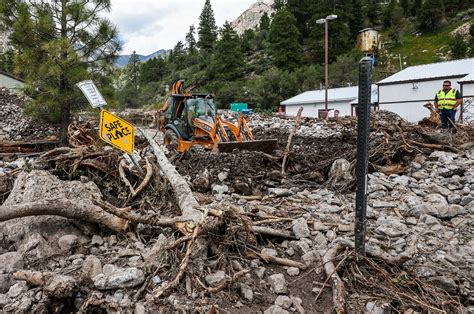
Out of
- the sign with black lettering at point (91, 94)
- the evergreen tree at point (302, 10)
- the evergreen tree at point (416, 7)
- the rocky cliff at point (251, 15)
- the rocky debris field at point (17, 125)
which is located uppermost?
the rocky cliff at point (251, 15)

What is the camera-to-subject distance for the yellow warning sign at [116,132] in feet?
15.3

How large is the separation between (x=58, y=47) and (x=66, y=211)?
24.9 ft

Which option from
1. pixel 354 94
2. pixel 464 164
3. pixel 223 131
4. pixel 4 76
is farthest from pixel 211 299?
pixel 354 94

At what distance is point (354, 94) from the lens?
3112cm

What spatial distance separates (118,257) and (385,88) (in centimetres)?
2526

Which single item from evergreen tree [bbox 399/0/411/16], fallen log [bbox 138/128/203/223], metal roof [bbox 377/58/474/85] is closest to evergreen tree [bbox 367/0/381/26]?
evergreen tree [bbox 399/0/411/16]

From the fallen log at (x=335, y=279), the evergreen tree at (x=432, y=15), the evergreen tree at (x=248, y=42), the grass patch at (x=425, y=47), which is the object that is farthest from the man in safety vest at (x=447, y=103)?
the evergreen tree at (x=248, y=42)

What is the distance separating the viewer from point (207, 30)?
71.9 meters

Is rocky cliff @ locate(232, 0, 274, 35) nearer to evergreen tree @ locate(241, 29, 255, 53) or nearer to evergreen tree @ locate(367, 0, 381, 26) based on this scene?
evergreen tree @ locate(241, 29, 255, 53)

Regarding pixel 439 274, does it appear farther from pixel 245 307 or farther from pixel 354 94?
pixel 354 94

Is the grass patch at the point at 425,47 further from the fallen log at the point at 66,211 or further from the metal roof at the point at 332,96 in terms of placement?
the fallen log at the point at 66,211

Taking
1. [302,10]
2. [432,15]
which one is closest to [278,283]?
[432,15]

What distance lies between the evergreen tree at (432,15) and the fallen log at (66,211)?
6500 cm

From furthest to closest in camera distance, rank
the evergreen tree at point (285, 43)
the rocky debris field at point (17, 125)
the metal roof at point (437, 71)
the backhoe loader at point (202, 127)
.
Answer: the evergreen tree at point (285, 43) → the metal roof at point (437, 71) → the rocky debris field at point (17, 125) → the backhoe loader at point (202, 127)
